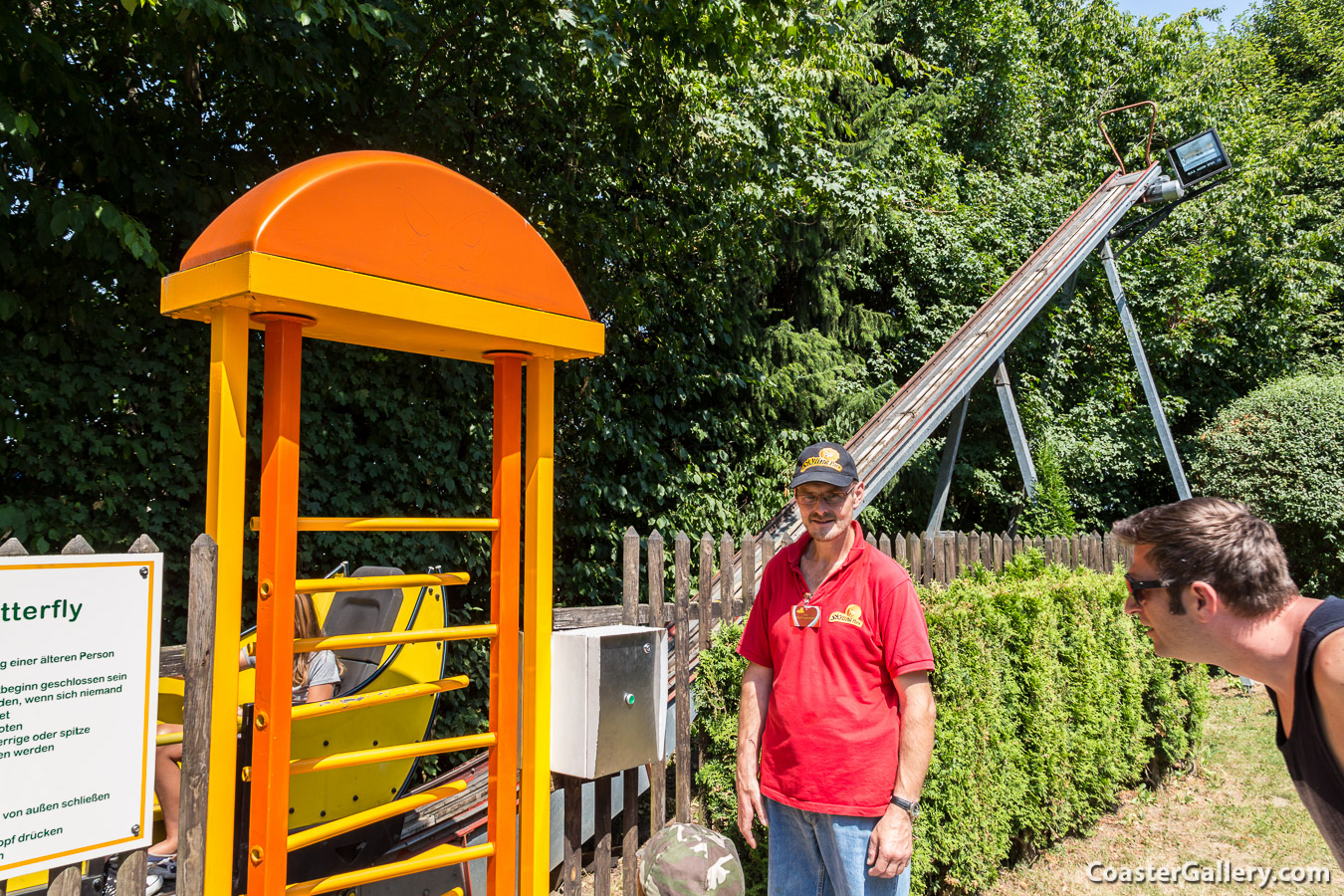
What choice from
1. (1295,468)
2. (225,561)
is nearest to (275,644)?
(225,561)

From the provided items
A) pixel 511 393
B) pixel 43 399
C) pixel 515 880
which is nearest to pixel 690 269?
pixel 43 399

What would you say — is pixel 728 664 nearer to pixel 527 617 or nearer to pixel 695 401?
pixel 527 617

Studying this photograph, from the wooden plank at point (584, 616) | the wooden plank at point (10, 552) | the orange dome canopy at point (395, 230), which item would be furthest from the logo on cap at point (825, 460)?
the wooden plank at point (584, 616)

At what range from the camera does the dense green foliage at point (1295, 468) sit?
11.6 m

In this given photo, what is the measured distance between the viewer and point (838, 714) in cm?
257

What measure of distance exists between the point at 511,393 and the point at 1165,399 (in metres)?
16.5

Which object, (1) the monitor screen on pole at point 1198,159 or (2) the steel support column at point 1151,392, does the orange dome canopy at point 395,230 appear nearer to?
(2) the steel support column at point 1151,392

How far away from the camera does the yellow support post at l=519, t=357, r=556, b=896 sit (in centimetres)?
273

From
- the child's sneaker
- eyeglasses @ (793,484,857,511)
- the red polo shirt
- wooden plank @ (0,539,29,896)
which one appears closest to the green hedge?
the red polo shirt

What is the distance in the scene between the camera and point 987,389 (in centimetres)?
1489

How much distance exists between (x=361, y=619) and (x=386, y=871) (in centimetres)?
153

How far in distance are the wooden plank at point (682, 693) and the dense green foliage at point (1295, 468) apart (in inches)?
436

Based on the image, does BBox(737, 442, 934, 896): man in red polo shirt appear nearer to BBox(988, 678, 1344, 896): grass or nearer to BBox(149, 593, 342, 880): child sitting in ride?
BBox(149, 593, 342, 880): child sitting in ride

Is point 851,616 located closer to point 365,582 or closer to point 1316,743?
point 1316,743
